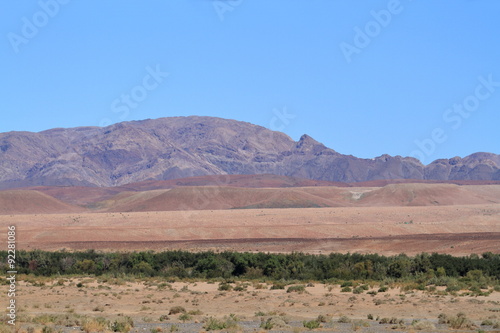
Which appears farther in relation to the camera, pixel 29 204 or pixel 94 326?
pixel 29 204

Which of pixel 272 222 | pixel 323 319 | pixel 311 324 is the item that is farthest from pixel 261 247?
pixel 311 324

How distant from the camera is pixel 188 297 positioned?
3148 centimetres

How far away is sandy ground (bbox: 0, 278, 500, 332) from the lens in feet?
84.8

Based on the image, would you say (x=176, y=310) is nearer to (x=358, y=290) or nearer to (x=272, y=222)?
(x=358, y=290)

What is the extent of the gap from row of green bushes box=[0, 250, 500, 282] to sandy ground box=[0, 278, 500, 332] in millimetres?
4537

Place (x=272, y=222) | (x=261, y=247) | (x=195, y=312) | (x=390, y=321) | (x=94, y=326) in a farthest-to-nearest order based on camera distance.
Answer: (x=272, y=222) → (x=261, y=247) → (x=195, y=312) → (x=390, y=321) → (x=94, y=326)

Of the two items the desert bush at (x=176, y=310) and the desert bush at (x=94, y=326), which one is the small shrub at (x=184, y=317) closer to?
the desert bush at (x=176, y=310)

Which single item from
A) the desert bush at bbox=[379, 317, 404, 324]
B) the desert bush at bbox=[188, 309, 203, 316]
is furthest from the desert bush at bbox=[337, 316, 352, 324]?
the desert bush at bbox=[188, 309, 203, 316]

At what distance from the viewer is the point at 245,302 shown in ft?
97.3

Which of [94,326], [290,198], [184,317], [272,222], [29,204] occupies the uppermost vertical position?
[29,204]

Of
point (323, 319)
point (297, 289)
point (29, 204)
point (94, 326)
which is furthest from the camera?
point (29, 204)

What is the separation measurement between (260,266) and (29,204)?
132960 millimetres

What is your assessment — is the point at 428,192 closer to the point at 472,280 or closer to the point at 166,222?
the point at 166,222

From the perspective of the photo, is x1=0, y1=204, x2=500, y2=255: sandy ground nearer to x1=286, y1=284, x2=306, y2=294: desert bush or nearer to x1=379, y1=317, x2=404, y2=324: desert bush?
x1=286, y1=284, x2=306, y2=294: desert bush
